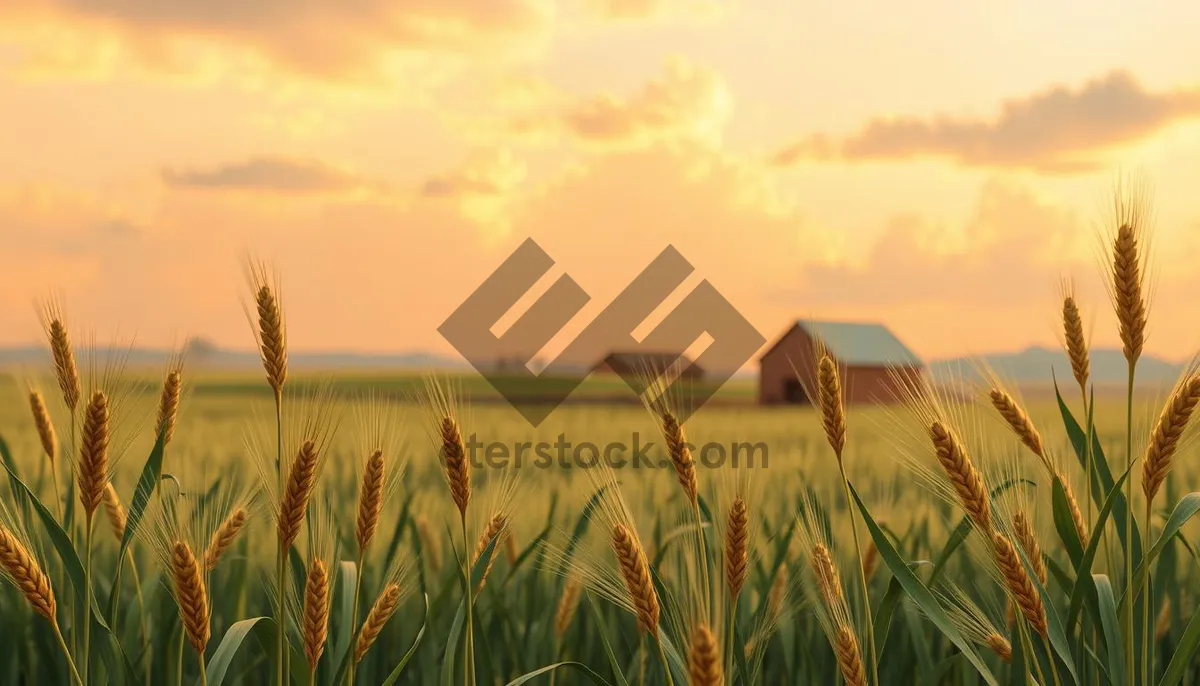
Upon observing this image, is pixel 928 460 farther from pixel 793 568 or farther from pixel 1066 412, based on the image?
pixel 793 568

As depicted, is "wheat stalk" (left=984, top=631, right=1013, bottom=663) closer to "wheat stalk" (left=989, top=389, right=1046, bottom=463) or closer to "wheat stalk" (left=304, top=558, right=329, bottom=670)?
"wheat stalk" (left=989, top=389, right=1046, bottom=463)

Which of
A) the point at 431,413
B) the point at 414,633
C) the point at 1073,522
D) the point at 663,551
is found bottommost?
the point at 414,633

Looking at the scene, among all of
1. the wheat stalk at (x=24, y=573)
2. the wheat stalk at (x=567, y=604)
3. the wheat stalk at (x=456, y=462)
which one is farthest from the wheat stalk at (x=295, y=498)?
the wheat stalk at (x=567, y=604)

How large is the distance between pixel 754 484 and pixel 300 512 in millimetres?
952

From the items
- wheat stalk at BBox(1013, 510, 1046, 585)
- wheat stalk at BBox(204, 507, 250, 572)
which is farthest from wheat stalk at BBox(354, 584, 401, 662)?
wheat stalk at BBox(1013, 510, 1046, 585)

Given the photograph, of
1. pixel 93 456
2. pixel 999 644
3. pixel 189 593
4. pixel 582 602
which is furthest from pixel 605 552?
pixel 93 456

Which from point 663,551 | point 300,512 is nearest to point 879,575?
point 663,551

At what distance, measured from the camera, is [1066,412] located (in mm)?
2225

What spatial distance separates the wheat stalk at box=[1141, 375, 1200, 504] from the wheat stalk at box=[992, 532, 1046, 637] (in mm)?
A: 298

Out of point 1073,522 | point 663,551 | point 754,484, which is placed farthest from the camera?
point 663,551

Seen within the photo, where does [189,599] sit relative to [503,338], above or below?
below

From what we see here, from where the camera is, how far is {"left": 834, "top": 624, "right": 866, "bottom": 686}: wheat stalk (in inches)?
71.5

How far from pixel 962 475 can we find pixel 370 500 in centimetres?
111

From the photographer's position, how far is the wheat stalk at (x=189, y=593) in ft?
5.48
